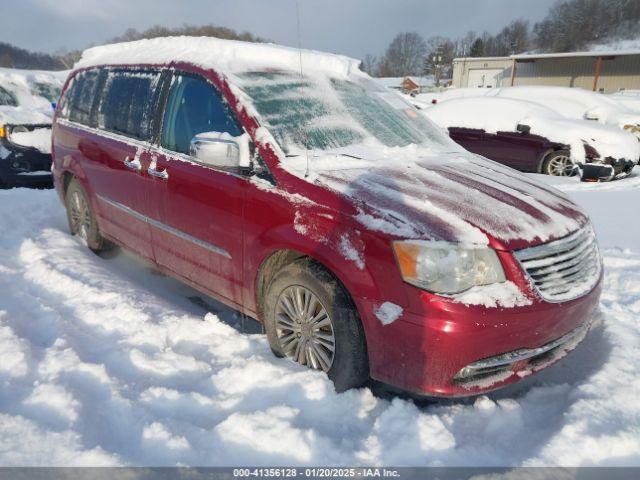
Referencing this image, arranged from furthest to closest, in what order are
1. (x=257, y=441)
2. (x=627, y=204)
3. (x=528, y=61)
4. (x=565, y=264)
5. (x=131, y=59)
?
1. (x=528, y=61)
2. (x=627, y=204)
3. (x=131, y=59)
4. (x=565, y=264)
5. (x=257, y=441)

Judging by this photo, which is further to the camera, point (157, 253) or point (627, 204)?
point (627, 204)

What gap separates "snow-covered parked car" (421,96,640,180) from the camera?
8359 millimetres

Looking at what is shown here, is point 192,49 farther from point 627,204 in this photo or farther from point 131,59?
point 627,204

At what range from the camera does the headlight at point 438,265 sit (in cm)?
214

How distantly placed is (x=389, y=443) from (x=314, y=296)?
0.79 metres

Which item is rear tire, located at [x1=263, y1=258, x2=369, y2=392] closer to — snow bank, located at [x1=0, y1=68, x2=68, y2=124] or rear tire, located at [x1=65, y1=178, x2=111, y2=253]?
rear tire, located at [x1=65, y1=178, x2=111, y2=253]

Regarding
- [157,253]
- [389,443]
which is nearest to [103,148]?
[157,253]

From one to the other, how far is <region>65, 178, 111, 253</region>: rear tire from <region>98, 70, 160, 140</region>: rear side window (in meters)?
0.85

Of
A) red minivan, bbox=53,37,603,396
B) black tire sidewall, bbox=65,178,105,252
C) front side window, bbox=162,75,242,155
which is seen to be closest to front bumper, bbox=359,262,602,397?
red minivan, bbox=53,37,603,396

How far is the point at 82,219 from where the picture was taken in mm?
4715

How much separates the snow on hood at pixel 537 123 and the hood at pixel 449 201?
235 inches

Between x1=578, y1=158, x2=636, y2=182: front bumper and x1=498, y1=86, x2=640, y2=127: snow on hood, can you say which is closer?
x1=578, y1=158, x2=636, y2=182: front bumper

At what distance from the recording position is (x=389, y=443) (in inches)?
85.2

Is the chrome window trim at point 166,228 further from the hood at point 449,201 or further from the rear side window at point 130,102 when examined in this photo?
the hood at point 449,201
